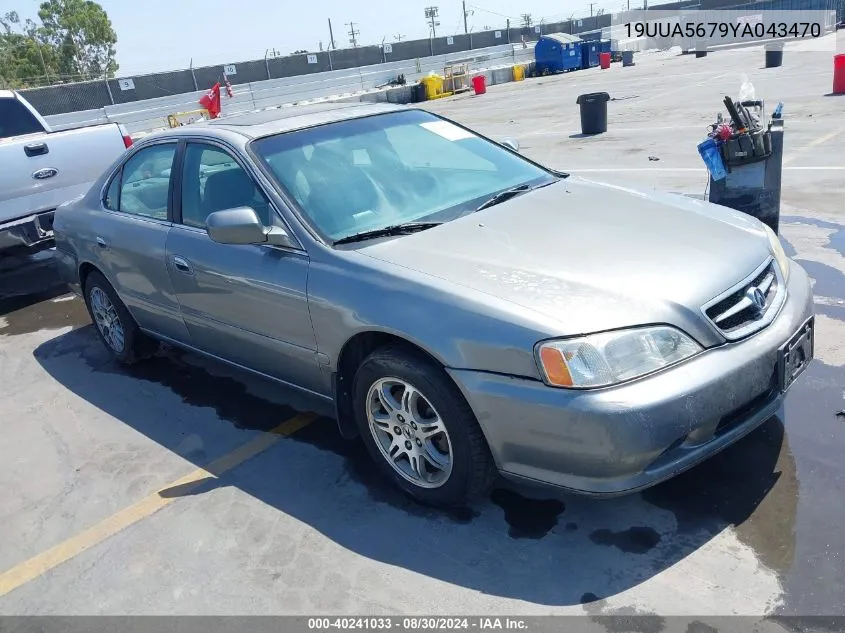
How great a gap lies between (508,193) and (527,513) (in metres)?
1.69

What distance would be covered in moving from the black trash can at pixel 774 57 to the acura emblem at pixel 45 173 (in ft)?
75.5

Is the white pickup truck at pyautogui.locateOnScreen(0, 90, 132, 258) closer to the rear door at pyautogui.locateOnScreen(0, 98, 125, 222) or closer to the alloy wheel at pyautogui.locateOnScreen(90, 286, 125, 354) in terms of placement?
the rear door at pyautogui.locateOnScreen(0, 98, 125, 222)

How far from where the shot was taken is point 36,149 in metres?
6.93

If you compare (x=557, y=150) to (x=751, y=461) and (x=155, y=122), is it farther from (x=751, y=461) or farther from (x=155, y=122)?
(x=155, y=122)

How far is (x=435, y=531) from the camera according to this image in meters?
3.09

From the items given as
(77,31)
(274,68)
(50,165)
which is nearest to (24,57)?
(77,31)

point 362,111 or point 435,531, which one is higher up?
point 362,111

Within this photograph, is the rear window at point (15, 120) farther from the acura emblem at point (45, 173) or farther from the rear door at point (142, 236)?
the rear door at point (142, 236)

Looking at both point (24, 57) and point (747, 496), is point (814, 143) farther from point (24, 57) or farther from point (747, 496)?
point (24, 57)

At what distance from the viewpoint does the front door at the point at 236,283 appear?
350 cm

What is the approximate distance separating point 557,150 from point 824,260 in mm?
7287

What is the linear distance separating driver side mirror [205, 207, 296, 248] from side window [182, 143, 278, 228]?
0.13 metres

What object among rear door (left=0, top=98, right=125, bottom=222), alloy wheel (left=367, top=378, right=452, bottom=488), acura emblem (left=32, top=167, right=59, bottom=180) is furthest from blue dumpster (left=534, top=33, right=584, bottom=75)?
alloy wheel (left=367, top=378, right=452, bottom=488)

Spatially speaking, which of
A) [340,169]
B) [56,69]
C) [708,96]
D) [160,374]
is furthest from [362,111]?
[56,69]
